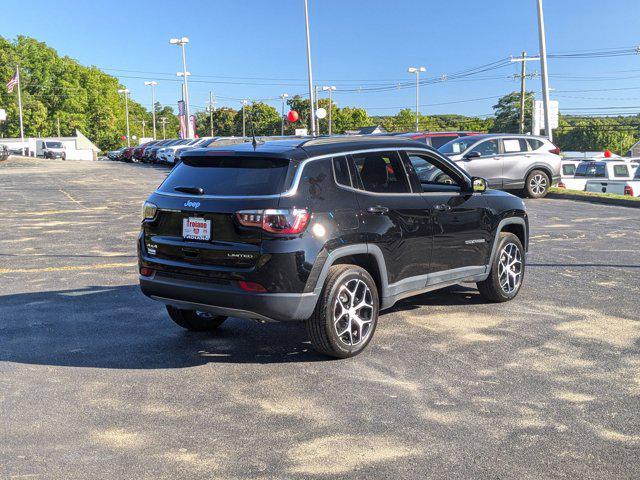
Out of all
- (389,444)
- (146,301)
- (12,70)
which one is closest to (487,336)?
(389,444)

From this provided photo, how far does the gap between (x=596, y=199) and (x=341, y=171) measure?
15.0 m

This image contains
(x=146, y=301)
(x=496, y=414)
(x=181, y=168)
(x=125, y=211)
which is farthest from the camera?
(x=125, y=211)

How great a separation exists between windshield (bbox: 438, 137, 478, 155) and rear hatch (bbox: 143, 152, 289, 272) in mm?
14235

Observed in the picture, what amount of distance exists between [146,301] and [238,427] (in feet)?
12.0

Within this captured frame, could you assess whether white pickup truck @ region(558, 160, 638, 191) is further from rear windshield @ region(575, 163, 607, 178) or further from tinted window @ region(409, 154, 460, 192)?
tinted window @ region(409, 154, 460, 192)

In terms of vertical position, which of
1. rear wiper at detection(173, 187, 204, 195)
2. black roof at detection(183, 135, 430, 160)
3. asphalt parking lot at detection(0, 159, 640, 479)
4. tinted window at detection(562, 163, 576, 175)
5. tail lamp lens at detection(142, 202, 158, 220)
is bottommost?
asphalt parking lot at detection(0, 159, 640, 479)

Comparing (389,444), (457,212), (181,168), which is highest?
(181,168)

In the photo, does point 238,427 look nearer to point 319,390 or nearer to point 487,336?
point 319,390

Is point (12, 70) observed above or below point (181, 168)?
above

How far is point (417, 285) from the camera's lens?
6262 millimetres

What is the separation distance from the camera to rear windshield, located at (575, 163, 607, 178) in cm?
2736

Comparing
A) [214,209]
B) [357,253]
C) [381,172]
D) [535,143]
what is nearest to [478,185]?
[381,172]

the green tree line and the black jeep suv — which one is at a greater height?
the green tree line

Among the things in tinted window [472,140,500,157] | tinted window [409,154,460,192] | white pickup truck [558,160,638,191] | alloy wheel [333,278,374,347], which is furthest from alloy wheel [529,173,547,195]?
alloy wheel [333,278,374,347]
